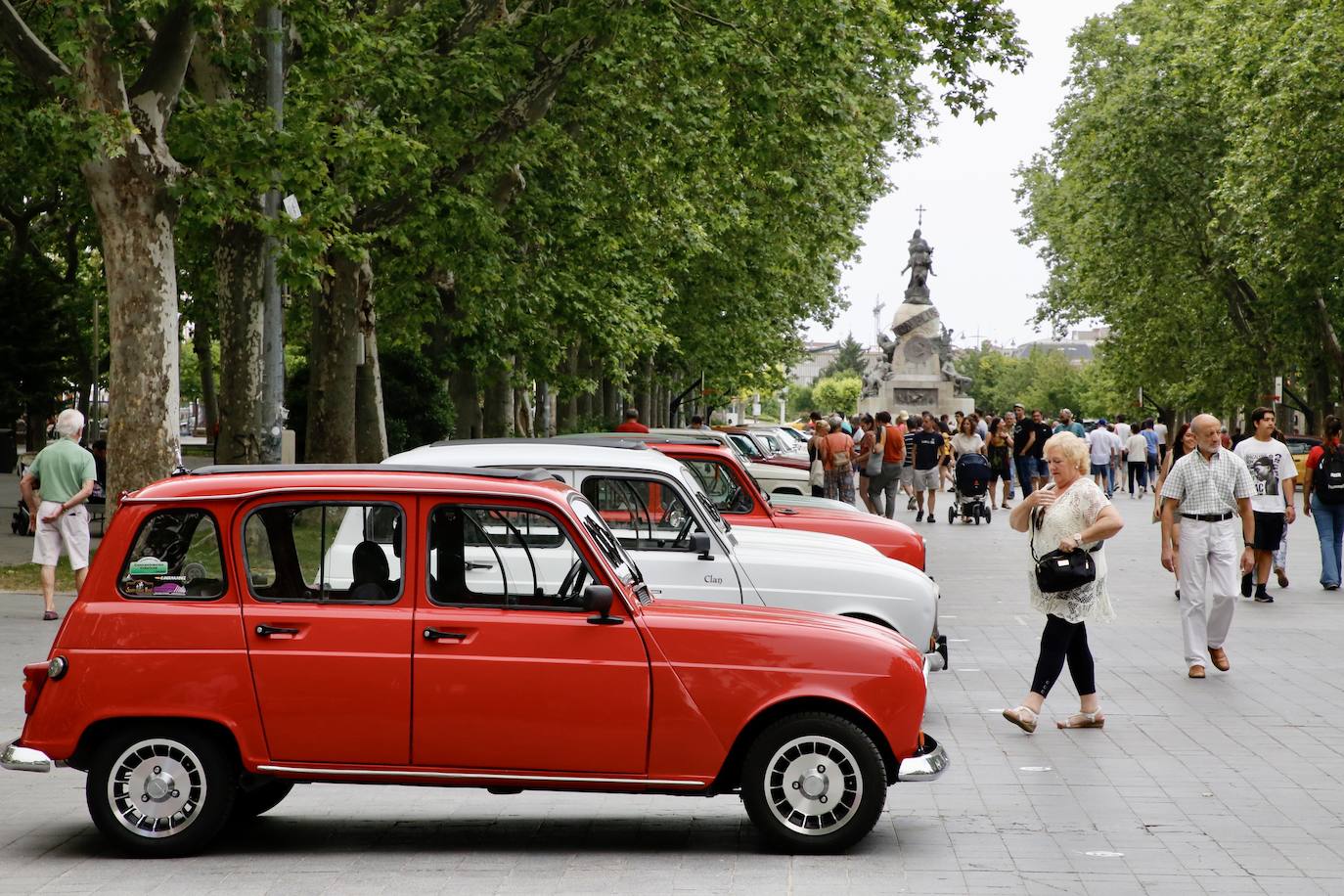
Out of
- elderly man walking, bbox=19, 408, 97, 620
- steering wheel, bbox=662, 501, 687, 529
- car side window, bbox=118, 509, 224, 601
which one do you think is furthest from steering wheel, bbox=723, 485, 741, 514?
car side window, bbox=118, 509, 224, 601

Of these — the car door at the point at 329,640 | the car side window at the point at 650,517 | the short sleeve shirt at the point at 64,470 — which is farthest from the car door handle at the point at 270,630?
the short sleeve shirt at the point at 64,470

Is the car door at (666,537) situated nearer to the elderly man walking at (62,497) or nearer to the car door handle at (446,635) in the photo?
the car door handle at (446,635)

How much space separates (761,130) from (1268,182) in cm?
1798

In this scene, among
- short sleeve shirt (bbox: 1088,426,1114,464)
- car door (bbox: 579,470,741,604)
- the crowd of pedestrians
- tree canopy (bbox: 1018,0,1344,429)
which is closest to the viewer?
the crowd of pedestrians

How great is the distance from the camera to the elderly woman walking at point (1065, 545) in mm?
10109

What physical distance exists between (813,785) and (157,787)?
2592mm

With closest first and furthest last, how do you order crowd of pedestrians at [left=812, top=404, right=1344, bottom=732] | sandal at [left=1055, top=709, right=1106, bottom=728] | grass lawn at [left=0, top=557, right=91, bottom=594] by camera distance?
crowd of pedestrians at [left=812, top=404, right=1344, bottom=732], sandal at [left=1055, top=709, right=1106, bottom=728], grass lawn at [left=0, top=557, right=91, bottom=594]

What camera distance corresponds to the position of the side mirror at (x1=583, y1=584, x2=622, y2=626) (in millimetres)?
7062

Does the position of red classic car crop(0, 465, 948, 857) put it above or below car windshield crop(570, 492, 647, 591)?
below

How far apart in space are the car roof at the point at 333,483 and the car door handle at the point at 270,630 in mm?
544

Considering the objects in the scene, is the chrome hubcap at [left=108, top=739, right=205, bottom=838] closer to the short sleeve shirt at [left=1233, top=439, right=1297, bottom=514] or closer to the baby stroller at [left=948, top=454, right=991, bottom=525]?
the short sleeve shirt at [left=1233, top=439, right=1297, bottom=514]

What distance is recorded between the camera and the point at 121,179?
18.4m

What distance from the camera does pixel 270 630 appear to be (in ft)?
23.8

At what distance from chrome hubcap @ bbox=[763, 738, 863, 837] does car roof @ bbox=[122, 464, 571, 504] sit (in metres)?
1.40
